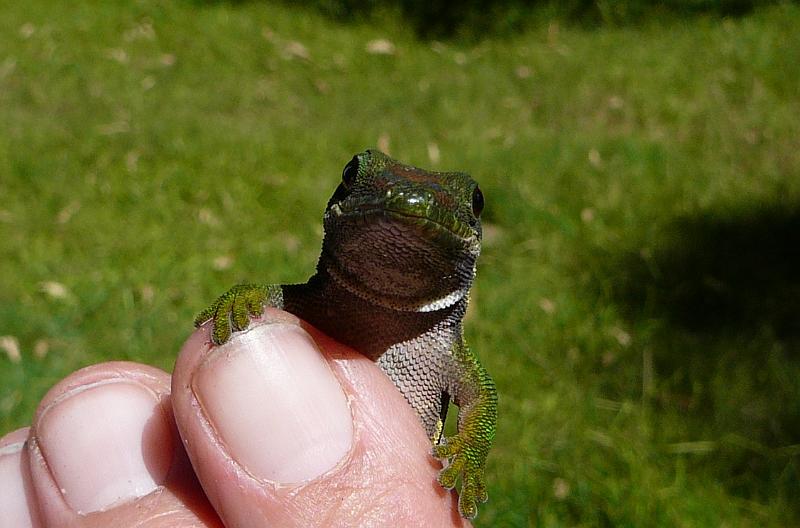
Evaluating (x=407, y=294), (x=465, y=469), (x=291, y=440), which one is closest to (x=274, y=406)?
(x=291, y=440)

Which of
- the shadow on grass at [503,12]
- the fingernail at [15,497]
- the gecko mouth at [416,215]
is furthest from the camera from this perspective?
the shadow on grass at [503,12]

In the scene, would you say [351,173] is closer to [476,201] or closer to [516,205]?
[476,201]

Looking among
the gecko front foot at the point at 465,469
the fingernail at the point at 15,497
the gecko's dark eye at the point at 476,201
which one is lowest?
the fingernail at the point at 15,497

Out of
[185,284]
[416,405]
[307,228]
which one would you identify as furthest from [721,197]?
[416,405]

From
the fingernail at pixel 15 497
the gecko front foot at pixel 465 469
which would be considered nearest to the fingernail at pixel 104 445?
the fingernail at pixel 15 497

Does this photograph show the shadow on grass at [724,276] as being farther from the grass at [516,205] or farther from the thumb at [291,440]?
the thumb at [291,440]

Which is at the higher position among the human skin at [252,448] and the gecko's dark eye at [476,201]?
the gecko's dark eye at [476,201]

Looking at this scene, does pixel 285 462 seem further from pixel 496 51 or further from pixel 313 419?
pixel 496 51
